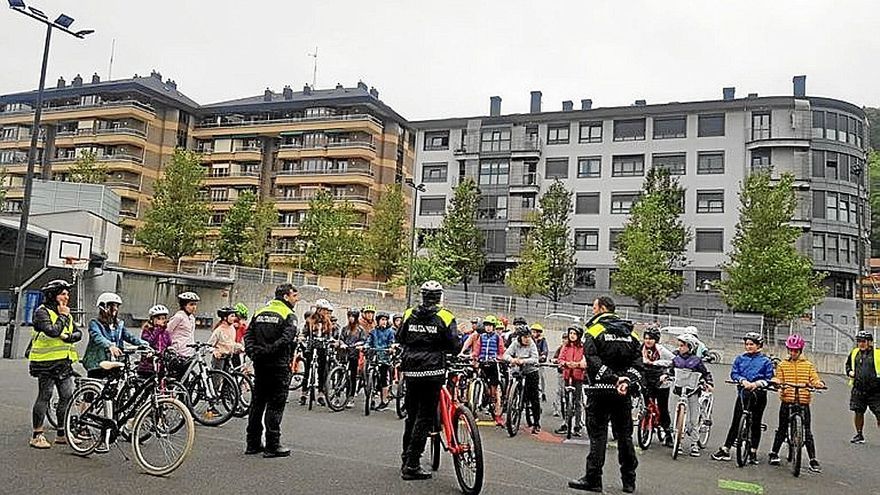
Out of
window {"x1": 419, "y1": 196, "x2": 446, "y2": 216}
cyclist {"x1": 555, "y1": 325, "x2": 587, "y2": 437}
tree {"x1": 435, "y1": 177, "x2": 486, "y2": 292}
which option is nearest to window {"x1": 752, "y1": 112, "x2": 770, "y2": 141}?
tree {"x1": 435, "y1": 177, "x2": 486, "y2": 292}

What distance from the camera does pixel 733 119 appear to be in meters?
55.2

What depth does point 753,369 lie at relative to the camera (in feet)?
34.4

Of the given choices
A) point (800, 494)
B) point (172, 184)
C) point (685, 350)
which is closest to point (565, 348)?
point (685, 350)

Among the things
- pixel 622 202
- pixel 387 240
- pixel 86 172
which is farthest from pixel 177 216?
pixel 622 202

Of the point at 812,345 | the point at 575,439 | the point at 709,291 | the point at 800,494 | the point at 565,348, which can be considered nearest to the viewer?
the point at 800,494

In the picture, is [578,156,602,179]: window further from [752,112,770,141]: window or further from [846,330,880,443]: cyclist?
[846,330,880,443]: cyclist

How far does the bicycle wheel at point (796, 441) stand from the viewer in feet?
31.7

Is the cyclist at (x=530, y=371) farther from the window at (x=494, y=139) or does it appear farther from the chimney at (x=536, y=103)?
the chimney at (x=536, y=103)

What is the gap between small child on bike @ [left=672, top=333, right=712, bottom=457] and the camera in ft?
36.6

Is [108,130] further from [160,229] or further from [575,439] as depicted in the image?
[575,439]

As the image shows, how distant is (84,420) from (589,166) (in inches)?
2096

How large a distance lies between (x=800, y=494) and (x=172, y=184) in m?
52.4

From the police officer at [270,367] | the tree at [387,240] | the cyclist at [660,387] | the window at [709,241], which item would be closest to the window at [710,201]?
the window at [709,241]

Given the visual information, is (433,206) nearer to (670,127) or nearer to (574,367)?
(670,127)
